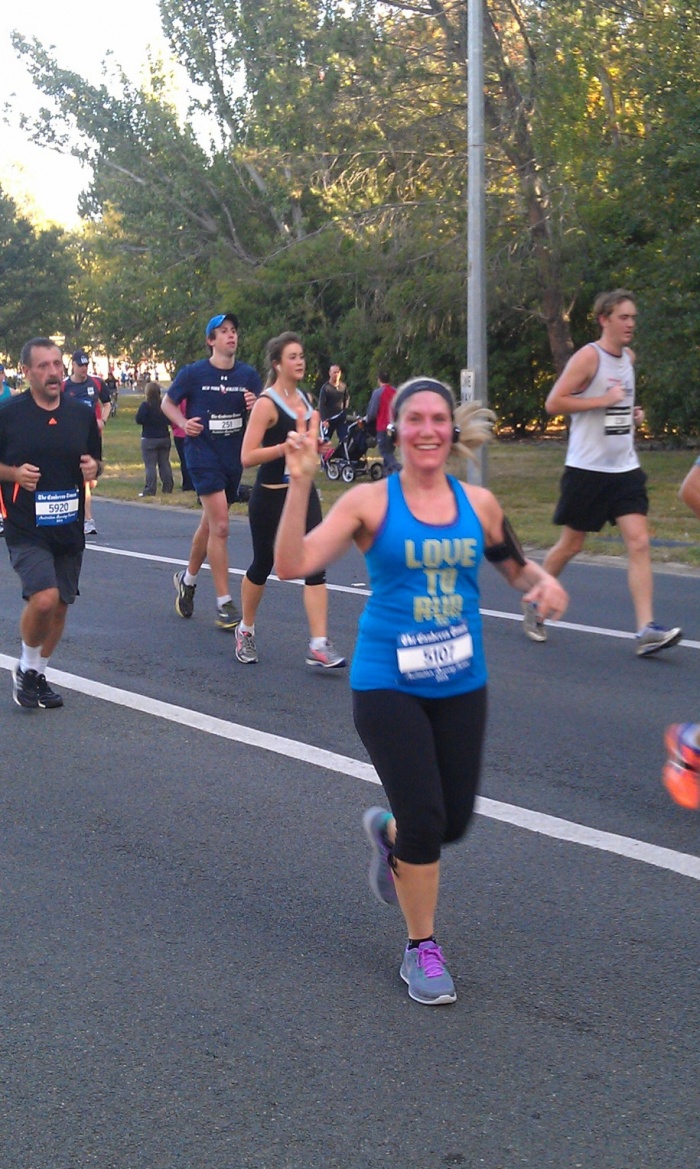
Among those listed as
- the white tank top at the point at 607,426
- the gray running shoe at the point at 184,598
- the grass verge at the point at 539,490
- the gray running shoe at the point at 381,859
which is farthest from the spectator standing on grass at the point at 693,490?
the grass verge at the point at 539,490

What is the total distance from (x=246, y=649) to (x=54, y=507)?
5.84 ft

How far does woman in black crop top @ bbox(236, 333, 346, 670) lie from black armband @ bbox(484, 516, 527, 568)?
3.57 meters

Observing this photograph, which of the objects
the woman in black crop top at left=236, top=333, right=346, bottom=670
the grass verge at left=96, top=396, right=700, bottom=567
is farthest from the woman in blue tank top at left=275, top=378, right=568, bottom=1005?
the grass verge at left=96, top=396, right=700, bottom=567

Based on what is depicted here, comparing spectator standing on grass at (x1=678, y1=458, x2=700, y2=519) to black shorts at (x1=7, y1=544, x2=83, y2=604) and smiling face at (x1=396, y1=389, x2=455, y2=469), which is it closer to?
smiling face at (x1=396, y1=389, x2=455, y2=469)

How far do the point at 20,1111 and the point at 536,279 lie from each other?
2251 centimetres

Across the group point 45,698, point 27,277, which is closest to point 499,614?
point 45,698

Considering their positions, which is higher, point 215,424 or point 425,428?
point 425,428

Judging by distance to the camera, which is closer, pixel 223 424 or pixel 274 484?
pixel 274 484

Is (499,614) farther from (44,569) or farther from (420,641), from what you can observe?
(420,641)

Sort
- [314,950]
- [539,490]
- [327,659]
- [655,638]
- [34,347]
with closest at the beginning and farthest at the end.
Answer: [314,950] < [34,347] < [327,659] < [655,638] < [539,490]

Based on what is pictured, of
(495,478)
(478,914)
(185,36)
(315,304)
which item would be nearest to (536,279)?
(495,478)

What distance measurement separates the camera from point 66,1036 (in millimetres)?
3791

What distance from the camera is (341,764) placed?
6371mm

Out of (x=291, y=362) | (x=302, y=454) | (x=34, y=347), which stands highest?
(x=34, y=347)
